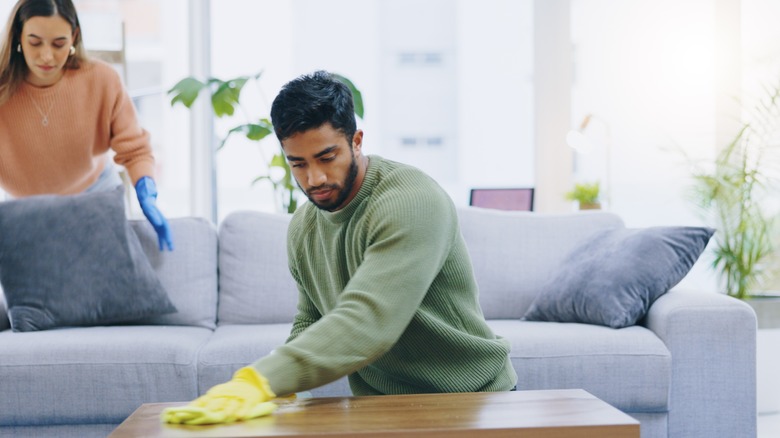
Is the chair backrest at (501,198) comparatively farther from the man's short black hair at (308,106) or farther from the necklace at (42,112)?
the man's short black hair at (308,106)

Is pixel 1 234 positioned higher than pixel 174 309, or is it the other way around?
pixel 1 234

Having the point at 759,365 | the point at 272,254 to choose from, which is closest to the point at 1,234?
the point at 272,254

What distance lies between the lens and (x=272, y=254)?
3027 mm

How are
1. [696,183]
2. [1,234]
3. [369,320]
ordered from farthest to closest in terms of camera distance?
[696,183] < [1,234] < [369,320]

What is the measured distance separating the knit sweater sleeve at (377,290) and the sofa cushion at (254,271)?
4.55ft

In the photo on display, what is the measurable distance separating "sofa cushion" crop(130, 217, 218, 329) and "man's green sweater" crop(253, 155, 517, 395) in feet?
3.99

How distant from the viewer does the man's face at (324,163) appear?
1514mm

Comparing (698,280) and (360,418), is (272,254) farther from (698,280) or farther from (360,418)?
(698,280)

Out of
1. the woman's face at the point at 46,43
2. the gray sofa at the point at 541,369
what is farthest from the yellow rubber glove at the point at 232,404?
the woman's face at the point at 46,43

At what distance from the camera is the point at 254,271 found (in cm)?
300

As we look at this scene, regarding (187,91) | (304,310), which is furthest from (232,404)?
(187,91)

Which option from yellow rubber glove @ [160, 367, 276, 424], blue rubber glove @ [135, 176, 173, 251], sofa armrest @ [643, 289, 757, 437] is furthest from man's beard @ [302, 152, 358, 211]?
blue rubber glove @ [135, 176, 173, 251]

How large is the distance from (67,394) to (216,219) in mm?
2383

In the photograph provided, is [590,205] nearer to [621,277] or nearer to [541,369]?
[621,277]
